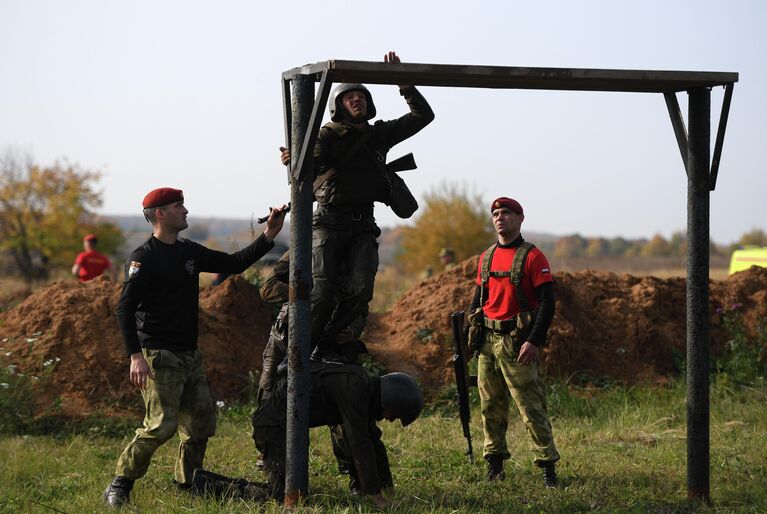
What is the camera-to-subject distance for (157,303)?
6.17m

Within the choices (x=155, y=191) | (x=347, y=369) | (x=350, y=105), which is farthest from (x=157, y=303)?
(x=350, y=105)

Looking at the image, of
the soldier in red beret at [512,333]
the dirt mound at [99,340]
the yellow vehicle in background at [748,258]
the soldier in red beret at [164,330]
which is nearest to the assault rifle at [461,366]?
the soldier in red beret at [512,333]

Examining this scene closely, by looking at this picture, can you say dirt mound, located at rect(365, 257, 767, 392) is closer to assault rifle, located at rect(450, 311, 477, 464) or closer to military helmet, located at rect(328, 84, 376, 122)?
assault rifle, located at rect(450, 311, 477, 464)

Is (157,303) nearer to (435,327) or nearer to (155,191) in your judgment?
(155,191)

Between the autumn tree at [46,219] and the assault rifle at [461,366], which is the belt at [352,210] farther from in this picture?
the autumn tree at [46,219]

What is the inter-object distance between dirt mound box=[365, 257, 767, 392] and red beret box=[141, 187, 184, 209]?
16.2ft

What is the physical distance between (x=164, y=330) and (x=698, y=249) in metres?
3.59

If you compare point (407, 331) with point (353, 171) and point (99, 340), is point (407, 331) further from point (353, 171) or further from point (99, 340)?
point (353, 171)

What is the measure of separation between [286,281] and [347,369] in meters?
1.12

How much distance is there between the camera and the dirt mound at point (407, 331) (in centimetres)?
974

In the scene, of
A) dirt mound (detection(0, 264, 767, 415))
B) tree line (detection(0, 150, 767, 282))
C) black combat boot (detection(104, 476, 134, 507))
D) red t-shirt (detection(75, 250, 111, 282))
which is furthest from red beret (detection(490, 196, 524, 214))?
tree line (detection(0, 150, 767, 282))

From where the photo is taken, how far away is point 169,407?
609cm

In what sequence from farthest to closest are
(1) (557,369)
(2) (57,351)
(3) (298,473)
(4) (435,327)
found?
(4) (435,327) < (1) (557,369) < (2) (57,351) < (3) (298,473)

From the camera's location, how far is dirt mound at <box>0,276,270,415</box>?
374 inches
